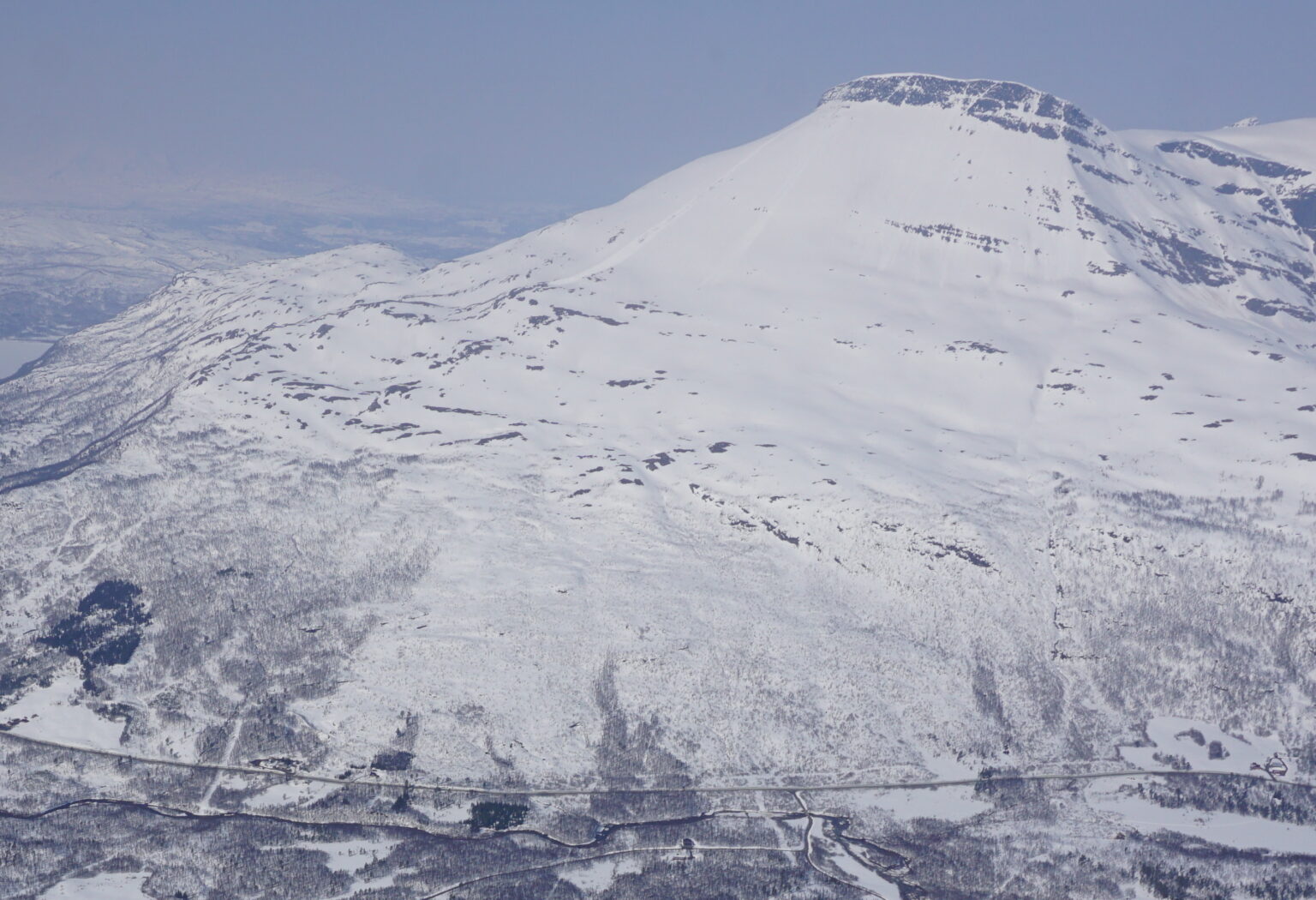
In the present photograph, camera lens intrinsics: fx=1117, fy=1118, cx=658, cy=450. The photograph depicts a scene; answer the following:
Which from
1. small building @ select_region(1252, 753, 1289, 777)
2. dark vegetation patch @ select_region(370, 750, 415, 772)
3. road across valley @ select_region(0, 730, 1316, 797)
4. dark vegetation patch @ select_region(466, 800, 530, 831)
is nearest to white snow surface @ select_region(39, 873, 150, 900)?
road across valley @ select_region(0, 730, 1316, 797)

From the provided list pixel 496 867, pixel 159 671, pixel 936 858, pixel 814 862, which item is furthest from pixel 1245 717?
pixel 159 671

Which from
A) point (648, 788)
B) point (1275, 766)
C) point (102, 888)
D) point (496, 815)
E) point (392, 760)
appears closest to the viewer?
point (102, 888)

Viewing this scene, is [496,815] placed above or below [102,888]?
above

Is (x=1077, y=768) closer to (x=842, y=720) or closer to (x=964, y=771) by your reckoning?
(x=964, y=771)

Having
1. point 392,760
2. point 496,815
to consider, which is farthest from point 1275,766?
point 392,760

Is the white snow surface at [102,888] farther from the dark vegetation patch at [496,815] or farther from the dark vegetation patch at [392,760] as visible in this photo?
the dark vegetation patch at [496,815]

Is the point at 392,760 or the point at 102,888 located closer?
the point at 102,888

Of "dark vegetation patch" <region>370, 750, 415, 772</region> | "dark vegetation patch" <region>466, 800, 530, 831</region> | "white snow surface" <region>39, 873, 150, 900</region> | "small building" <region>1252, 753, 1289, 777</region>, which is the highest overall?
"small building" <region>1252, 753, 1289, 777</region>

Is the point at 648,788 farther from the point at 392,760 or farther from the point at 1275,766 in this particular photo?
the point at 1275,766

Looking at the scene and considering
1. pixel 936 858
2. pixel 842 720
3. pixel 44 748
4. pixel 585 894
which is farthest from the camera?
pixel 842 720

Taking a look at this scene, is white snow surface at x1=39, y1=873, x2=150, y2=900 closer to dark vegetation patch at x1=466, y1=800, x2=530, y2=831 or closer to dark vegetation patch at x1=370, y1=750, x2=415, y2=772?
dark vegetation patch at x1=370, y1=750, x2=415, y2=772

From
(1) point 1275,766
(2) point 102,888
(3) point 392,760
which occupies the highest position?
(1) point 1275,766
